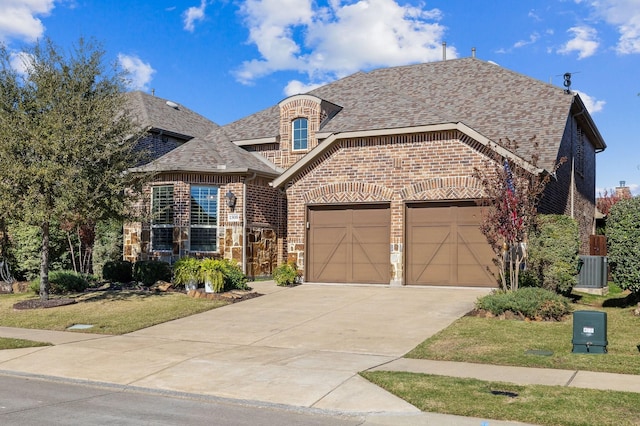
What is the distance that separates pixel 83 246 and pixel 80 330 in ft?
35.0

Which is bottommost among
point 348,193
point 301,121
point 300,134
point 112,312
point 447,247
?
point 112,312

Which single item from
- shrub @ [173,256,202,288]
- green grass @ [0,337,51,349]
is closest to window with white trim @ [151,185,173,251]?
shrub @ [173,256,202,288]

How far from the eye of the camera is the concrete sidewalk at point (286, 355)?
26.5 ft

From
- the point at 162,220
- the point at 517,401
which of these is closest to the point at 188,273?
the point at 162,220

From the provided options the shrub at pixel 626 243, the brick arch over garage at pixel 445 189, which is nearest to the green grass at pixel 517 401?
the shrub at pixel 626 243

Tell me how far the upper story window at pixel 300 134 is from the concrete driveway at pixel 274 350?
A: 28.4 feet

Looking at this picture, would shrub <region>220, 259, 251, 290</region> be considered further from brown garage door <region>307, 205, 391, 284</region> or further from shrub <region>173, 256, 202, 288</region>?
brown garage door <region>307, 205, 391, 284</region>

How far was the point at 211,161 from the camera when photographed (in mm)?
22391

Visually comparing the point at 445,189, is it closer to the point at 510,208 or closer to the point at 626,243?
the point at 510,208

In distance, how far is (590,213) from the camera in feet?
92.8

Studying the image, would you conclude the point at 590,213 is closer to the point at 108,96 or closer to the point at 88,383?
the point at 108,96

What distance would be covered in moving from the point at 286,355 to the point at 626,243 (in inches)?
328

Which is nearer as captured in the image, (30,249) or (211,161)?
(30,249)

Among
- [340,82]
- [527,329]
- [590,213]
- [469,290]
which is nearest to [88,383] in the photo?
[527,329]
